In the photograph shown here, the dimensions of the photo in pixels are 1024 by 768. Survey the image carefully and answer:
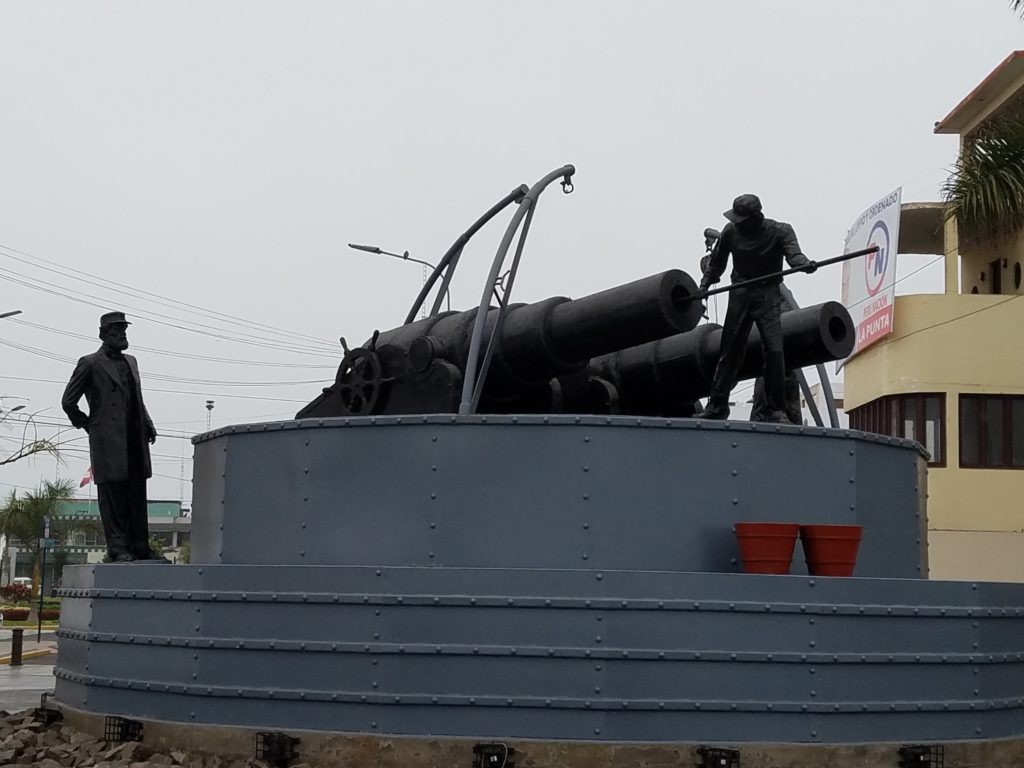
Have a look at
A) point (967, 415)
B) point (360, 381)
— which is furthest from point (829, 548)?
point (967, 415)

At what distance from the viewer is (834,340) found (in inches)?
398

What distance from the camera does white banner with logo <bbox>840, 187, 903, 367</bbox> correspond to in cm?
2836

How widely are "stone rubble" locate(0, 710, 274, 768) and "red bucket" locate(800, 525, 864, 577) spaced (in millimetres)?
3405

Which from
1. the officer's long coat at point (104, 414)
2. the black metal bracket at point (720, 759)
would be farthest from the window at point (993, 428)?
the black metal bracket at point (720, 759)

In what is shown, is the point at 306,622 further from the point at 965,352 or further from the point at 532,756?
the point at 965,352

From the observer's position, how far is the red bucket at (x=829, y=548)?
827cm

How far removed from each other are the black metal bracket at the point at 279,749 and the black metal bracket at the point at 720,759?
235 cm

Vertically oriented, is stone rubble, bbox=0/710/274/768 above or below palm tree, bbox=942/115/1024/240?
below

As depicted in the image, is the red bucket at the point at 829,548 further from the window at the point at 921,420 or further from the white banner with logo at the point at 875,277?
the white banner with logo at the point at 875,277

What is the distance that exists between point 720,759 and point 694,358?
3.99m

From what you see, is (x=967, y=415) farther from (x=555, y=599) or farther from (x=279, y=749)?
(x=279, y=749)

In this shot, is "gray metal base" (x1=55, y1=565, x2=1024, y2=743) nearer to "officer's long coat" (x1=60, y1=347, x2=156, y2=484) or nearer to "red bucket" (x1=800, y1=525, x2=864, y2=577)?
"red bucket" (x1=800, y1=525, x2=864, y2=577)

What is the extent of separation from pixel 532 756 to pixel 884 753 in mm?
2006

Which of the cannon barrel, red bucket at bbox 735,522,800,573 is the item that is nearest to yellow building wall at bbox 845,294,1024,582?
the cannon barrel
